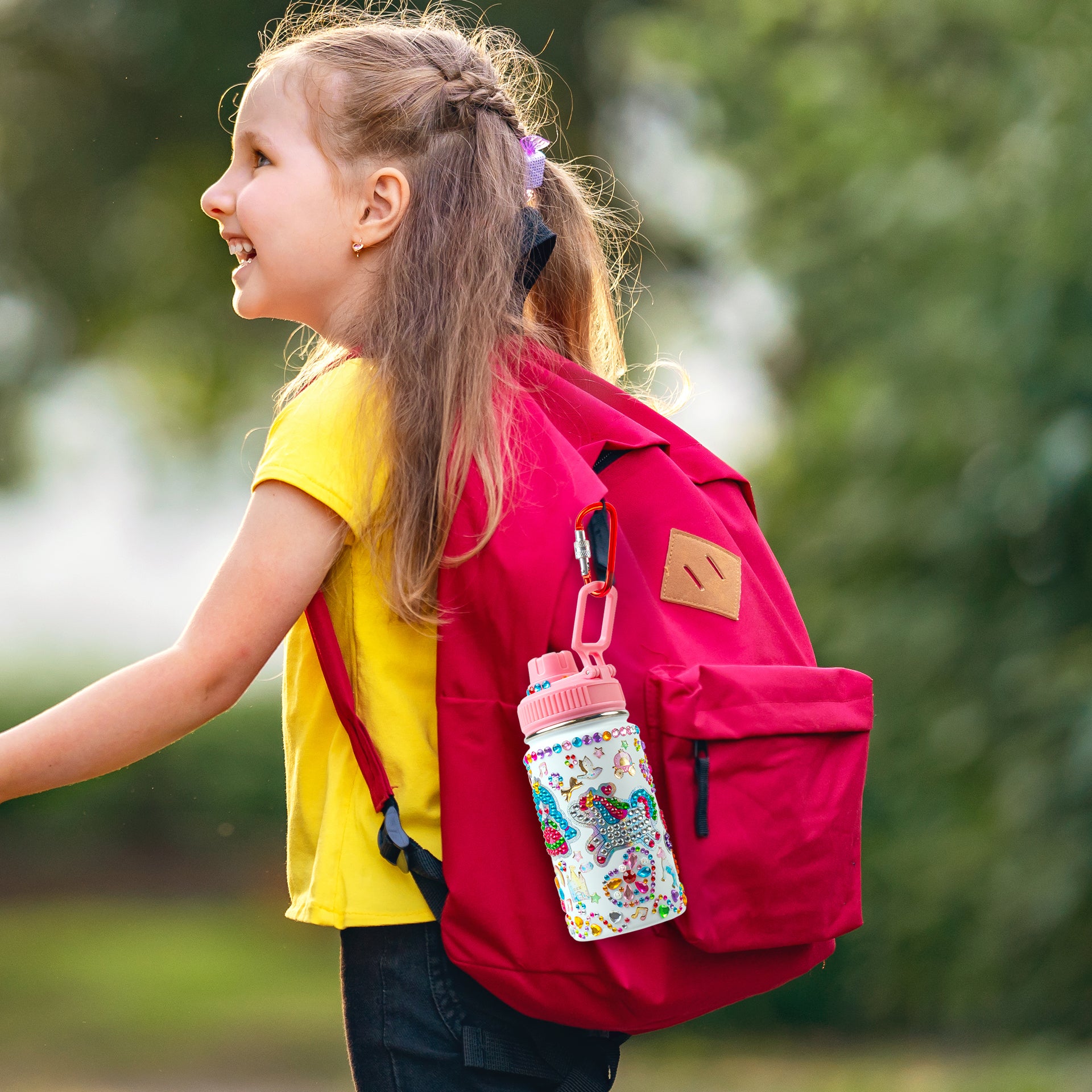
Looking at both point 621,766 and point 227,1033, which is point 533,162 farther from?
point 227,1033

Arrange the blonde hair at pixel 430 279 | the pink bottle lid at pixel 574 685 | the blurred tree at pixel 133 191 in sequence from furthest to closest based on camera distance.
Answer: the blurred tree at pixel 133 191 < the blonde hair at pixel 430 279 < the pink bottle lid at pixel 574 685

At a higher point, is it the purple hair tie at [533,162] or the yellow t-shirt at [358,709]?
the purple hair tie at [533,162]

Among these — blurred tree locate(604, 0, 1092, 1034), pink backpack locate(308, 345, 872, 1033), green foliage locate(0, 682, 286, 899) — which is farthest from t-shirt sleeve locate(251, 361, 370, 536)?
green foliage locate(0, 682, 286, 899)

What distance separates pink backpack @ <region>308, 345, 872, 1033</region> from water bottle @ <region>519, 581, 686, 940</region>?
0.12 feet

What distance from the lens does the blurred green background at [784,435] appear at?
10.9 ft

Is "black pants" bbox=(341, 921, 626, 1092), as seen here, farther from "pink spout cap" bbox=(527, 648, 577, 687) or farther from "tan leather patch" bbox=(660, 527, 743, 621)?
"tan leather patch" bbox=(660, 527, 743, 621)

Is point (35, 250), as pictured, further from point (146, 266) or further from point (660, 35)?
point (660, 35)

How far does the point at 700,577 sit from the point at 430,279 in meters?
0.40

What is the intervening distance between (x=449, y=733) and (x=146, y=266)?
19.1 feet

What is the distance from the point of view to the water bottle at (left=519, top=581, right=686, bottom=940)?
3.45 feet

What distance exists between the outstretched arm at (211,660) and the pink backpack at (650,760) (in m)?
0.07

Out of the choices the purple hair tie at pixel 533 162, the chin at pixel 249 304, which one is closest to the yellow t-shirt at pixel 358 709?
the chin at pixel 249 304

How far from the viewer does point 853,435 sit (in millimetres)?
3994

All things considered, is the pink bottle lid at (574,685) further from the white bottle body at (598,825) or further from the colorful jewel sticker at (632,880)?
the colorful jewel sticker at (632,880)
